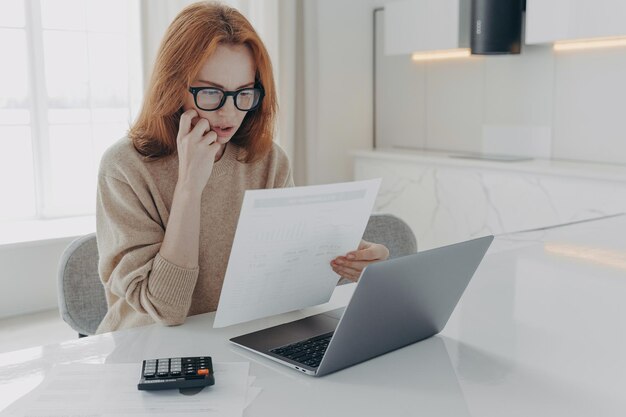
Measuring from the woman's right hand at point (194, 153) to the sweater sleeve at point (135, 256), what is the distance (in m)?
0.11

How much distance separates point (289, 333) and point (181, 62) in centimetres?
62

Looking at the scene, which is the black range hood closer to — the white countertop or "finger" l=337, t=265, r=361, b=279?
the white countertop

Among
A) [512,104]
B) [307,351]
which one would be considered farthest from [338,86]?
[307,351]

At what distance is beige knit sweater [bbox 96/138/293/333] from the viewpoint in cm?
134

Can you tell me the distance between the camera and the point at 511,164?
11.2ft

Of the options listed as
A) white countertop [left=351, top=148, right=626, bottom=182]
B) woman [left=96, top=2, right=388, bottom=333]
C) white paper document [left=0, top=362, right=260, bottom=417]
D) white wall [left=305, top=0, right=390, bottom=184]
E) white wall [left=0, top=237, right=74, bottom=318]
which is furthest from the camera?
white wall [left=305, top=0, right=390, bottom=184]

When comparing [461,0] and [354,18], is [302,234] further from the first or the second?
[354,18]

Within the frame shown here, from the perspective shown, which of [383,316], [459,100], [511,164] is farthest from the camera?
[459,100]

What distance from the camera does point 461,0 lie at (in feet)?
12.6

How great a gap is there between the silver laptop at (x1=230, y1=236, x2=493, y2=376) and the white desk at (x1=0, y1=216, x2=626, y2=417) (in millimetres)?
21

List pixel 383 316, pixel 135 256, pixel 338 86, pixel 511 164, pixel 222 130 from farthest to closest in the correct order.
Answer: pixel 338 86
pixel 511 164
pixel 222 130
pixel 135 256
pixel 383 316

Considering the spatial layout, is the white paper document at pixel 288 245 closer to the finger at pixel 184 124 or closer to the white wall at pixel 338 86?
the finger at pixel 184 124

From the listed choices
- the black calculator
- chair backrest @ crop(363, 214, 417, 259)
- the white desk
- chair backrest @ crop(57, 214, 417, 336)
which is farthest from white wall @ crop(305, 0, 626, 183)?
the black calculator

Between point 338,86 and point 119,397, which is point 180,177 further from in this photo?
point 338,86
